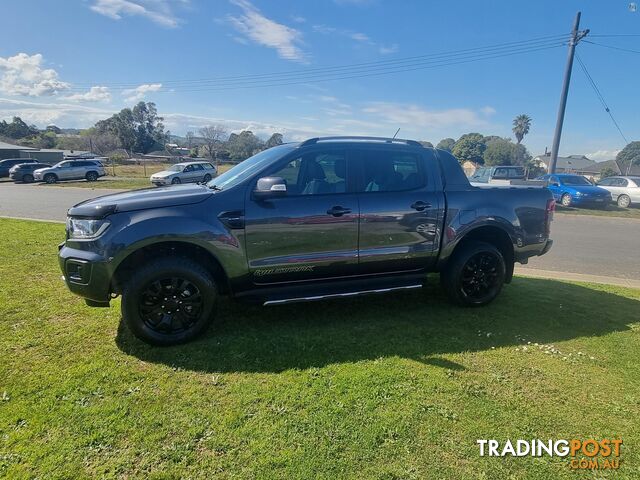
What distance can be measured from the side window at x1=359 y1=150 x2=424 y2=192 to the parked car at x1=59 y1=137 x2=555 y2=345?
0.5 inches

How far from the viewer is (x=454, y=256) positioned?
443 cm

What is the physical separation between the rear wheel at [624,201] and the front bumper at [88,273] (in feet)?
73.1

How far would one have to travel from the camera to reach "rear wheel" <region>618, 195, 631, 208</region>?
18.3m

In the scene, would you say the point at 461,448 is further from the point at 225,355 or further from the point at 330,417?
the point at 225,355

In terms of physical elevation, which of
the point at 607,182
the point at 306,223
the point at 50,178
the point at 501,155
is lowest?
the point at 50,178

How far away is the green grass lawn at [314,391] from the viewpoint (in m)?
2.22

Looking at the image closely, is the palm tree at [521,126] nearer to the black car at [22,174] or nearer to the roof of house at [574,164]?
the roof of house at [574,164]

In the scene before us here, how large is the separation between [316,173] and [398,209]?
0.93m

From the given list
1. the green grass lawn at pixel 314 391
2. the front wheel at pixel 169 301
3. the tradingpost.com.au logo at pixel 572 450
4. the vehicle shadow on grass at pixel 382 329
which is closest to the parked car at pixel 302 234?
the front wheel at pixel 169 301

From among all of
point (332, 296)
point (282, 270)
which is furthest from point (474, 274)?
point (282, 270)

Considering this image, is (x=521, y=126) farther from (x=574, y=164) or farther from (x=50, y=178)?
(x=50, y=178)

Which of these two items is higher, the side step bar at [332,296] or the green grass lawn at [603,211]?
the side step bar at [332,296]

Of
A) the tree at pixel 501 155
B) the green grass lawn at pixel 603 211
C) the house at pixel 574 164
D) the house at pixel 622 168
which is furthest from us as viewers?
the house at pixel 574 164

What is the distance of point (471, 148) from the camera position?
268ft
